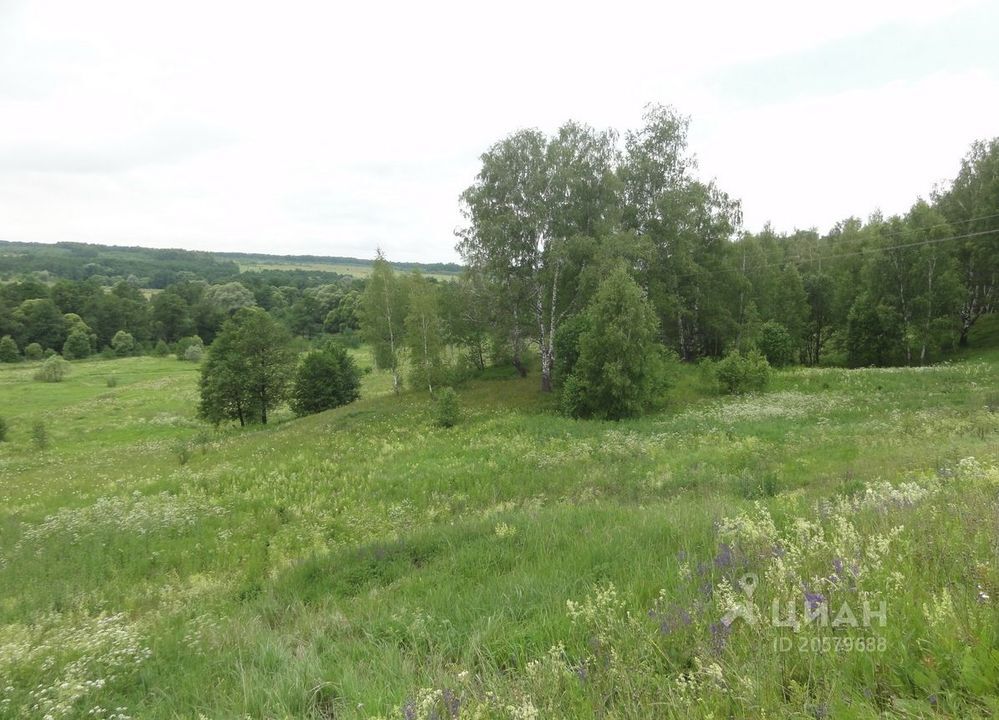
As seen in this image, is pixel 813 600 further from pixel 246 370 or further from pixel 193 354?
pixel 193 354

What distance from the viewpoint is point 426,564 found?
27.9ft

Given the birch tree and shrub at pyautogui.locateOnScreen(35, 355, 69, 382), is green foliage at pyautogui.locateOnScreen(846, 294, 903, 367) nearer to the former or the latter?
the birch tree

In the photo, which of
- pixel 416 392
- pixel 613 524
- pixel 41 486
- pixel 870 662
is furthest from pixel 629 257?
pixel 41 486

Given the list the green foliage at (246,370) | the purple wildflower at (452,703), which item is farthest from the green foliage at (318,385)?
the purple wildflower at (452,703)

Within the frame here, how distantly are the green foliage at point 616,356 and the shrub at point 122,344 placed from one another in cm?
11733

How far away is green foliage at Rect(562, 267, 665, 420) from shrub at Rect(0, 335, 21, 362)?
117911mm

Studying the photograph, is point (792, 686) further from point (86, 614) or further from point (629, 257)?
point (629, 257)

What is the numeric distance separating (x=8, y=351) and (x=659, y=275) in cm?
12030

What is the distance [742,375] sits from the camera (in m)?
28.3

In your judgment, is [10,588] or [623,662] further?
[10,588]

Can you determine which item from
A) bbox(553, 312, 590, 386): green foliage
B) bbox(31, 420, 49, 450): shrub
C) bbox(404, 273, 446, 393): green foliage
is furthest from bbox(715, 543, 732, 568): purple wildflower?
bbox(31, 420, 49, 450): shrub

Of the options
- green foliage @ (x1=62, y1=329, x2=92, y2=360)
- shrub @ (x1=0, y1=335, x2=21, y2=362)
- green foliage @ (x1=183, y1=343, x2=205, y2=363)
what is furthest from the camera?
green foliage @ (x1=62, y1=329, x2=92, y2=360)

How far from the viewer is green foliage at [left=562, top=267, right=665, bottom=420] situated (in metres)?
24.2

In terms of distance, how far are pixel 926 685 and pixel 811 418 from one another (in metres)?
21.4
